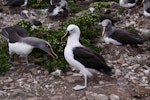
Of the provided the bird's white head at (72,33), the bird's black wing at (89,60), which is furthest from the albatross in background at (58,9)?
the bird's black wing at (89,60)

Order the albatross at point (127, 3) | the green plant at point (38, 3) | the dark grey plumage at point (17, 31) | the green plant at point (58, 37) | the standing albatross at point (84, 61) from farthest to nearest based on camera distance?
the green plant at point (38, 3) < the albatross at point (127, 3) < the dark grey plumage at point (17, 31) < the green plant at point (58, 37) < the standing albatross at point (84, 61)

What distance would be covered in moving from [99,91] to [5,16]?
8.42m

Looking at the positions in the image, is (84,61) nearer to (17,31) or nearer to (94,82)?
(94,82)

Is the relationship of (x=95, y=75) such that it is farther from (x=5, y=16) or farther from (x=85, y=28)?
(x=5, y=16)

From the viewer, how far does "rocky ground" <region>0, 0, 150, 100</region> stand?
9.50m

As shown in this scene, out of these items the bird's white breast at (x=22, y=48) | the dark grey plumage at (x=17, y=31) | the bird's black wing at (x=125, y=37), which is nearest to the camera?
the bird's white breast at (x=22, y=48)

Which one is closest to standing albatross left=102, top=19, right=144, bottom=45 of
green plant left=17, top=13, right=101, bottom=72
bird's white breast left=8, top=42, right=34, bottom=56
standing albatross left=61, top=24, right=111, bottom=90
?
green plant left=17, top=13, right=101, bottom=72

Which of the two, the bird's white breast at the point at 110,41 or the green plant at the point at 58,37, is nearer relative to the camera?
the green plant at the point at 58,37

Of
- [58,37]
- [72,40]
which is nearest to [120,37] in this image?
[58,37]

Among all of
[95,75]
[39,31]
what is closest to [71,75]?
[95,75]

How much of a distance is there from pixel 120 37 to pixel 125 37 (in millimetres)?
164

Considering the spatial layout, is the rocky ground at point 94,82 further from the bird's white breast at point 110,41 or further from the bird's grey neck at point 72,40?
the bird's grey neck at point 72,40

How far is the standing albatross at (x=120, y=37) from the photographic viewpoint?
1245 centimetres

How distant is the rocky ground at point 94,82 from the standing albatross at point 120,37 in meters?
0.21
